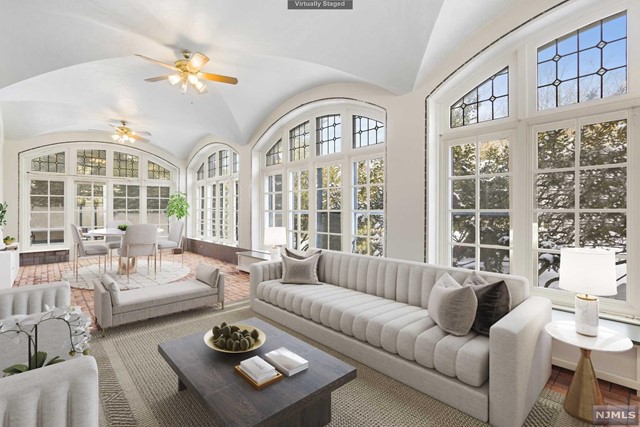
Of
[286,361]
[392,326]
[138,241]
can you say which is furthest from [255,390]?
[138,241]

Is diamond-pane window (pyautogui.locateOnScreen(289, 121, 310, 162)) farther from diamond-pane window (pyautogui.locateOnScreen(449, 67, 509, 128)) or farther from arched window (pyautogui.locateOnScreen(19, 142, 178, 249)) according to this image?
arched window (pyautogui.locateOnScreen(19, 142, 178, 249))

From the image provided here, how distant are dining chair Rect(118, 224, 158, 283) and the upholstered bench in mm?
1921

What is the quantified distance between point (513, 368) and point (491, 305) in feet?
1.68

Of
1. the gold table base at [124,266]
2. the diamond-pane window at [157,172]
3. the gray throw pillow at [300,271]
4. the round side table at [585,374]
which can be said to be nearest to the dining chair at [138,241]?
the gold table base at [124,266]

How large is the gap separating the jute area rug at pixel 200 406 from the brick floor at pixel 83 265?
187 centimetres

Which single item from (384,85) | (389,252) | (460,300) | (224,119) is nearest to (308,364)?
(460,300)

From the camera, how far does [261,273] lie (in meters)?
4.01

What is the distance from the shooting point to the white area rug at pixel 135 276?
5.26 m

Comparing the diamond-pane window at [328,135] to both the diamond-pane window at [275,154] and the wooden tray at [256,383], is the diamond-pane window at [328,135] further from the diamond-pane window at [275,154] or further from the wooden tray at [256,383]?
the wooden tray at [256,383]

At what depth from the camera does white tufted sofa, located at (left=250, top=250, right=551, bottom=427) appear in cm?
190

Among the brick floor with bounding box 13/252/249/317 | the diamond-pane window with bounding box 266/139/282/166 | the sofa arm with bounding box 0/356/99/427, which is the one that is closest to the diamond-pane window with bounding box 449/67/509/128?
the diamond-pane window with bounding box 266/139/282/166

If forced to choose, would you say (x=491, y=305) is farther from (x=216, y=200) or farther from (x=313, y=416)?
(x=216, y=200)

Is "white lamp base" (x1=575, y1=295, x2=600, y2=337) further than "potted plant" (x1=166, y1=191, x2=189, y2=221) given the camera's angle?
No

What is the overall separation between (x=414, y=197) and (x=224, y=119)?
4.15m
